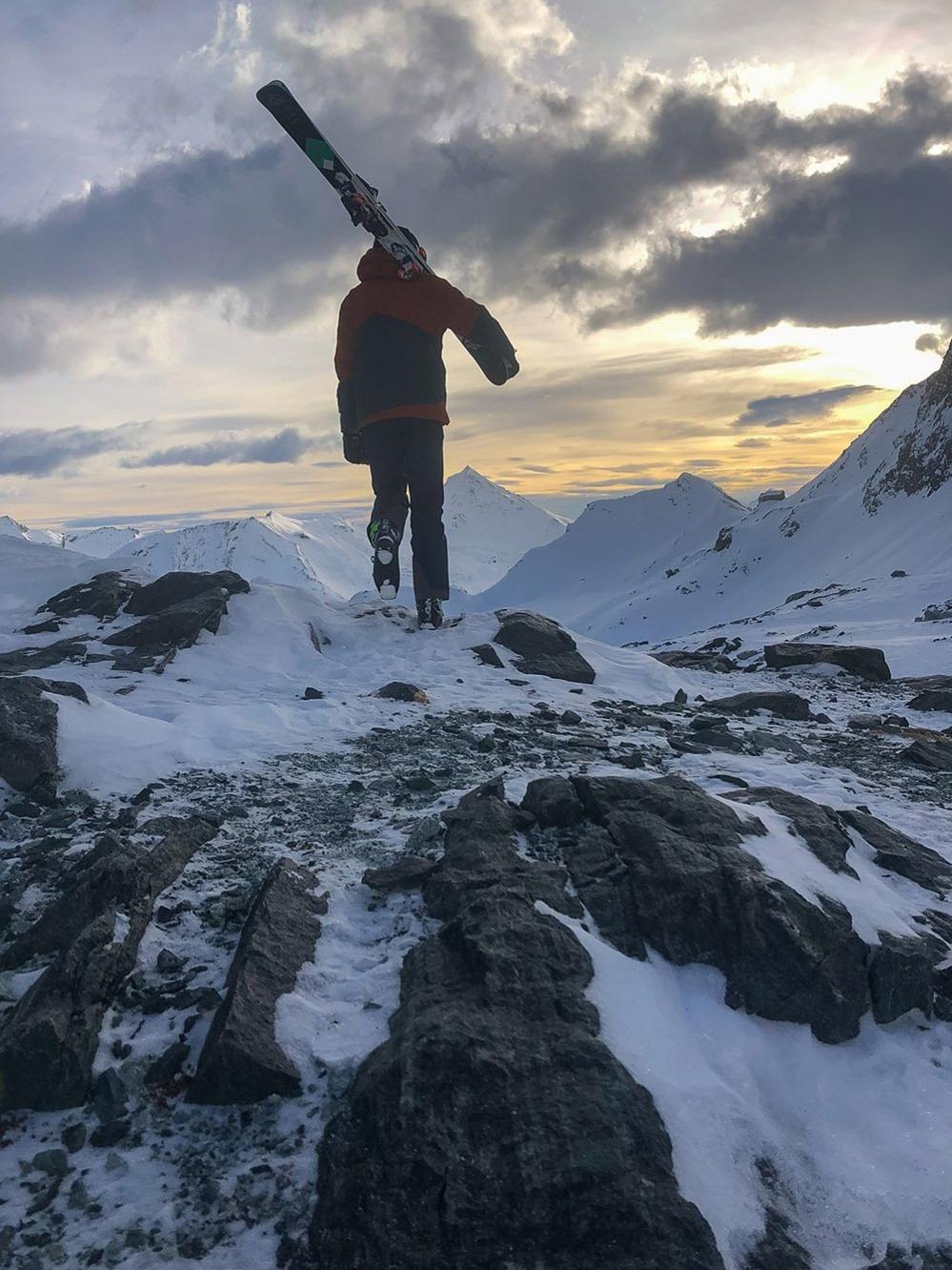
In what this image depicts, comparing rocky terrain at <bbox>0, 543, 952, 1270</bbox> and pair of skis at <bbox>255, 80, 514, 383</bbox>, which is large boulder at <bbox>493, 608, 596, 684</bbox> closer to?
rocky terrain at <bbox>0, 543, 952, 1270</bbox>

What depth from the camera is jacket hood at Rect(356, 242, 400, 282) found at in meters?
10.1

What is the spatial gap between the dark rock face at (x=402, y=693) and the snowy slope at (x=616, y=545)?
9190 cm

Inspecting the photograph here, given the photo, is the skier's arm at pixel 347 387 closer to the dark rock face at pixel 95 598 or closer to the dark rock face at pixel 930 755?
the dark rock face at pixel 95 598

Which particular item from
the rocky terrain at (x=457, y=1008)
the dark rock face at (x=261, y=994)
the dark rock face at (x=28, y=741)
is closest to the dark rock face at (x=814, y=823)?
the rocky terrain at (x=457, y=1008)

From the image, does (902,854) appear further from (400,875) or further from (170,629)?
(170,629)

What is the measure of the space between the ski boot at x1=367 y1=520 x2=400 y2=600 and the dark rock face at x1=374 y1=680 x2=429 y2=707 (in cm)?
223

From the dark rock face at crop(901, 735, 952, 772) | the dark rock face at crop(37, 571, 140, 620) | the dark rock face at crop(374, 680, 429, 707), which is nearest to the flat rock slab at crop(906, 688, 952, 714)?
the dark rock face at crop(901, 735, 952, 772)

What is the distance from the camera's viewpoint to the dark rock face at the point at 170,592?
1179cm

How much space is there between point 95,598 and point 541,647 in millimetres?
7420

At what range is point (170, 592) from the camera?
468 inches

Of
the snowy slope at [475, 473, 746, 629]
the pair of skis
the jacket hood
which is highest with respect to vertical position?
the pair of skis

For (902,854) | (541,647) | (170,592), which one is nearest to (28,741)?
(902,854)

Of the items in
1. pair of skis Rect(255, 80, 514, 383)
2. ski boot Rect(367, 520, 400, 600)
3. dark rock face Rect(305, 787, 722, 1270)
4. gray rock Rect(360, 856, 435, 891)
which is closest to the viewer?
dark rock face Rect(305, 787, 722, 1270)

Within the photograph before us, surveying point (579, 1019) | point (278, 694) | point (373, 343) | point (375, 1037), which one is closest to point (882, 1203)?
point (579, 1019)
